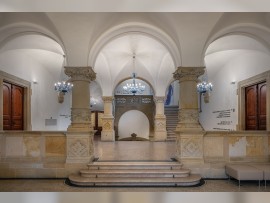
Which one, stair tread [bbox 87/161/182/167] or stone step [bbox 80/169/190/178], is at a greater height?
stair tread [bbox 87/161/182/167]

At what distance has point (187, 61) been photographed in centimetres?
666

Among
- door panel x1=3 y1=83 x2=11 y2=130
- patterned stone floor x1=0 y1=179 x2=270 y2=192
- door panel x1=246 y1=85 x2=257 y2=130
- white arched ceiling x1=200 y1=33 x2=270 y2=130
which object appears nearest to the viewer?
patterned stone floor x1=0 y1=179 x2=270 y2=192

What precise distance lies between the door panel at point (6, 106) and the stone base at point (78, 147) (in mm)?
3469

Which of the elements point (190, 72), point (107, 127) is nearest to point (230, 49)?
point (190, 72)

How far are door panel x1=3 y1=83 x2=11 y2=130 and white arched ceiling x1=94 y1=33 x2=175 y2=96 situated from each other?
12.9 ft

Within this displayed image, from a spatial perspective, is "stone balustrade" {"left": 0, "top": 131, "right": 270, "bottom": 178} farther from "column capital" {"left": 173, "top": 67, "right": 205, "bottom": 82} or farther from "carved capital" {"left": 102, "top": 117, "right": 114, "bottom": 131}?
"carved capital" {"left": 102, "top": 117, "right": 114, "bottom": 131}

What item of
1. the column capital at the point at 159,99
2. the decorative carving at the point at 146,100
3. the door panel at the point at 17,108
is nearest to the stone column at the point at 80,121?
the door panel at the point at 17,108

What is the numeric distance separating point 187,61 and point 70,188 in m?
4.30

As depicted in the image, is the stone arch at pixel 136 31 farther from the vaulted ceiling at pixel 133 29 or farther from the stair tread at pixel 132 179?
the stair tread at pixel 132 179

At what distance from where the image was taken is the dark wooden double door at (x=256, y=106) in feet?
28.3

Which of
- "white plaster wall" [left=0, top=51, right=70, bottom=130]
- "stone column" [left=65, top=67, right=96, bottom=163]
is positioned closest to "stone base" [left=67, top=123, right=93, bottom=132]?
"stone column" [left=65, top=67, right=96, bottom=163]

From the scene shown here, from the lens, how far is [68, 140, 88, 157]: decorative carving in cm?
634

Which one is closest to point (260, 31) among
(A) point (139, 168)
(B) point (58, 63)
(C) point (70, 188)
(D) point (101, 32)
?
(D) point (101, 32)

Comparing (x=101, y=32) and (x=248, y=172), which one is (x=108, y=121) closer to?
(x=101, y=32)
